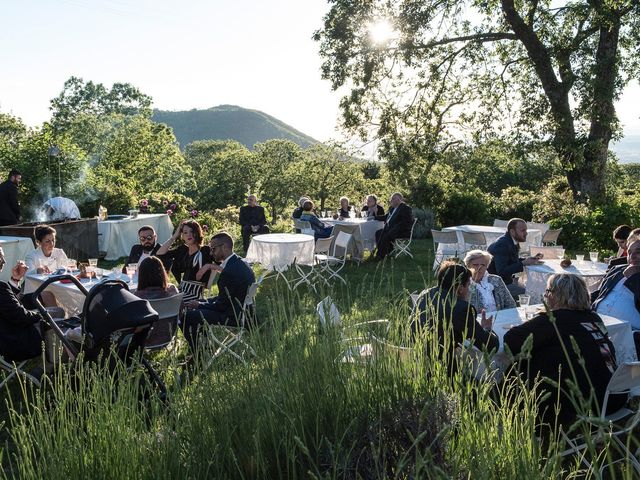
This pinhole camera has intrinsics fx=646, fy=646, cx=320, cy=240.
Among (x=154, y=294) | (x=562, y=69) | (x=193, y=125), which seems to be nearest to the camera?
(x=154, y=294)

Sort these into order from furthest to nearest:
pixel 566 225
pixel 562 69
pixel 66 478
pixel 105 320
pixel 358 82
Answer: pixel 358 82 < pixel 562 69 < pixel 566 225 < pixel 105 320 < pixel 66 478

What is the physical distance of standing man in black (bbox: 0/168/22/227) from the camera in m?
11.4

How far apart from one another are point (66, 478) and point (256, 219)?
10.8 metres

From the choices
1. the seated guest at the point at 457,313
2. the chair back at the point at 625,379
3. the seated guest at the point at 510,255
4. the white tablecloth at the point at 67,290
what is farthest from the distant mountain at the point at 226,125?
the chair back at the point at 625,379

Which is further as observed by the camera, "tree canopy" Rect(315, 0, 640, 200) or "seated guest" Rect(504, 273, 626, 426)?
"tree canopy" Rect(315, 0, 640, 200)

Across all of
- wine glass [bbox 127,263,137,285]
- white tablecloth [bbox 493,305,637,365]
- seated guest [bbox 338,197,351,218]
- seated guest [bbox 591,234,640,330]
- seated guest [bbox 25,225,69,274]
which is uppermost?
seated guest [bbox 338,197,351,218]

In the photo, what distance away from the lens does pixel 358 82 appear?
58.6 ft

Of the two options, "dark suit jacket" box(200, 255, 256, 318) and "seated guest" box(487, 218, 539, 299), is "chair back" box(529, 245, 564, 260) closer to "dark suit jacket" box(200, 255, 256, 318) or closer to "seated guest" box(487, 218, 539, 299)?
"seated guest" box(487, 218, 539, 299)

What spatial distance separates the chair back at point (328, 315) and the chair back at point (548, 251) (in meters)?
4.62

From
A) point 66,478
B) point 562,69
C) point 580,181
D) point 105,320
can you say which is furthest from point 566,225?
point 66,478

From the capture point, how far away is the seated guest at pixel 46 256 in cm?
648

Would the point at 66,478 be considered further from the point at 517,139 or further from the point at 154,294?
the point at 517,139

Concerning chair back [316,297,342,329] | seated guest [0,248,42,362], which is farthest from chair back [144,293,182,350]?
chair back [316,297,342,329]

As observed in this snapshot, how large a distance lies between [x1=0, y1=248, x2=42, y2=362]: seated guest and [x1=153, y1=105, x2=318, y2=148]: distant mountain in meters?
112
